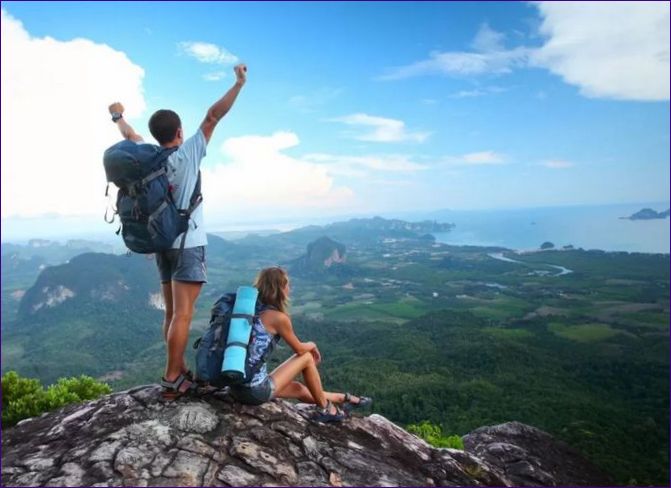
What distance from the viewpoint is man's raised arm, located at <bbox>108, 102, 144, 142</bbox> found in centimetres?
476

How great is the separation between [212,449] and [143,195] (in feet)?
8.40

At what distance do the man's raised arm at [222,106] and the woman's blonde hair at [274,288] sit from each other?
5.41ft

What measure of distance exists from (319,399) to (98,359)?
107 metres

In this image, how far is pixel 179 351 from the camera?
14.7 ft

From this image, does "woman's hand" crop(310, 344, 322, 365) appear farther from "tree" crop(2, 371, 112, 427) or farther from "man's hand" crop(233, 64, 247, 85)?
"tree" crop(2, 371, 112, 427)

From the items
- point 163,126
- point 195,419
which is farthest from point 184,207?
point 195,419

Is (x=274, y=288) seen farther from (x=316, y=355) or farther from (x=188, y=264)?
(x=316, y=355)

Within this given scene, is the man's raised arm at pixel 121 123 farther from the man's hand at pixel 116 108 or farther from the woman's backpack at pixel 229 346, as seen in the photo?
the woman's backpack at pixel 229 346

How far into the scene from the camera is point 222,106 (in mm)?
4363

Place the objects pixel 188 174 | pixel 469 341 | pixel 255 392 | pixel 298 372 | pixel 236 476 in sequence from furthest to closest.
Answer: pixel 469 341 → pixel 298 372 → pixel 255 392 → pixel 188 174 → pixel 236 476

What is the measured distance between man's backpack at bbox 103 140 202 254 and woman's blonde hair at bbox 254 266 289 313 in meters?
1.12

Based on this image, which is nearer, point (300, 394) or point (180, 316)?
point (180, 316)

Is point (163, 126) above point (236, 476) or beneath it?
above

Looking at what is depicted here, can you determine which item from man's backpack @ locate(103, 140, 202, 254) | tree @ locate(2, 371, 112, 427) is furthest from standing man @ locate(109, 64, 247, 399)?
tree @ locate(2, 371, 112, 427)
